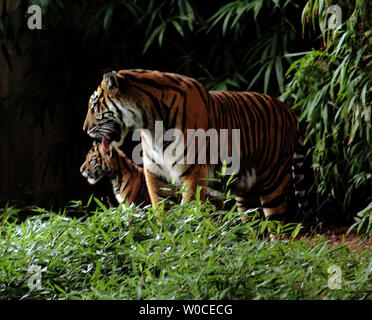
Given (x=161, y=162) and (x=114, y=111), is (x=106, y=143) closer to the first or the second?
(x=114, y=111)

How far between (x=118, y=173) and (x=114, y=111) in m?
0.57

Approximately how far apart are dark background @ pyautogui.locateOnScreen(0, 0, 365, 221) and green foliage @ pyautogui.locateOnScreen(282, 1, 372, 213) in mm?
512

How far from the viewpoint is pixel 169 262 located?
2.35 m

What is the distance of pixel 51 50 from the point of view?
436 centimetres

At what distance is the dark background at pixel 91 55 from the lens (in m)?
4.03

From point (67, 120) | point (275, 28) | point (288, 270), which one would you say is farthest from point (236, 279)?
point (67, 120)

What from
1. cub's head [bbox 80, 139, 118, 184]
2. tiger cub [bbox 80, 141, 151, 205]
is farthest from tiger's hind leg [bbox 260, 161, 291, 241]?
cub's head [bbox 80, 139, 118, 184]

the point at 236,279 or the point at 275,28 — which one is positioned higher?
the point at 275,28

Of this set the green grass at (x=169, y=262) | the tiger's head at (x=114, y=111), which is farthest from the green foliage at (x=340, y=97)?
the tiger's head at (x=114, y=111)

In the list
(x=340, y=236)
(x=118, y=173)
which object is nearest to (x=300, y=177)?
(x=340, y=236)

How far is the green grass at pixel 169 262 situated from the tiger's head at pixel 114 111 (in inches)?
19.5

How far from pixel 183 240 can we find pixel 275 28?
6.25 feet

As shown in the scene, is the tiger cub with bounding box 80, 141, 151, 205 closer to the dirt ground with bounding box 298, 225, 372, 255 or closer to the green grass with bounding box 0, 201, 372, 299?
the green grass with bounding box 0, 201, 372, 299

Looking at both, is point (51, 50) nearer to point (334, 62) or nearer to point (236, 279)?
point (334, 62)
